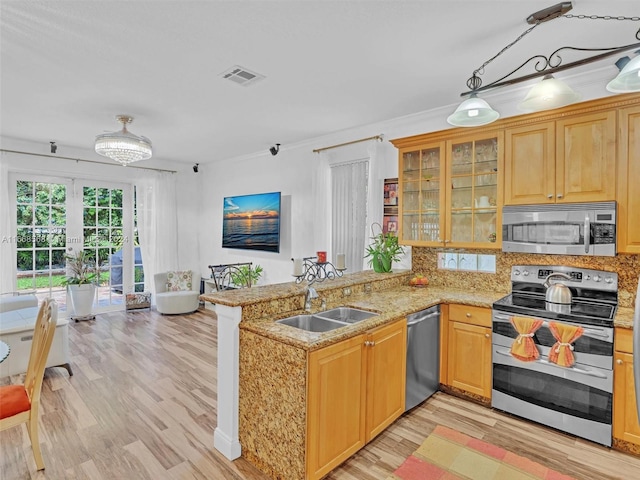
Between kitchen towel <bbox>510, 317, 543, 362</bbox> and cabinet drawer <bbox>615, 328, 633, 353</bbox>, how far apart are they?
1.42 ft

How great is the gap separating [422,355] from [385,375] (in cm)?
59

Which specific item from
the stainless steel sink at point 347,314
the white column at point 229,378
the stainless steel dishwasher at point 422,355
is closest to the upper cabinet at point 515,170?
the stainless steel dishwasher at point 422,355

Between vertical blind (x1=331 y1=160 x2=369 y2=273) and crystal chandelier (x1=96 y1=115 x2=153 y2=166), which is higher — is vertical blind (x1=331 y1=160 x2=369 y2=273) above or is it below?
below

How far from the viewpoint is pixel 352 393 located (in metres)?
2.18

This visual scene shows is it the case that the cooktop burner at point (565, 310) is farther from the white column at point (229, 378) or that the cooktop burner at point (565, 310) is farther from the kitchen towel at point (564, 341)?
the white column at point (229, 378)

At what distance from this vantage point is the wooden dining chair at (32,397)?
2062mm

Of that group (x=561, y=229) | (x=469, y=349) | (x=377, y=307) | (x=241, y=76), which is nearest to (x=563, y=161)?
(x=561, y=229)

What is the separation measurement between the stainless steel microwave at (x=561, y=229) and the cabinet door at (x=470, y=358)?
77cm

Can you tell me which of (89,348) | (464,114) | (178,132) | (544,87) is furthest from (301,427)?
(178,132)

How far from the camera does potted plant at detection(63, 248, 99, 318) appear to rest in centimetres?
558

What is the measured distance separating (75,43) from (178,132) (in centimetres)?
232

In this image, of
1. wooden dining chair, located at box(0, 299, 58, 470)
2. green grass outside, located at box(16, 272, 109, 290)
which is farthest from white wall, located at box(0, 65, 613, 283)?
wooden dining chair, located at box(0, 299, 58, 470)

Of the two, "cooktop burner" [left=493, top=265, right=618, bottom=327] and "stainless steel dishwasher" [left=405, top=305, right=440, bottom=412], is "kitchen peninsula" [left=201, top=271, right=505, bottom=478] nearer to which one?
"stainless steel dishwasher" [left=405, top=305, right=440, bottom=412]

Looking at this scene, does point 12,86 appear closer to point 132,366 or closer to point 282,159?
point 132,366
